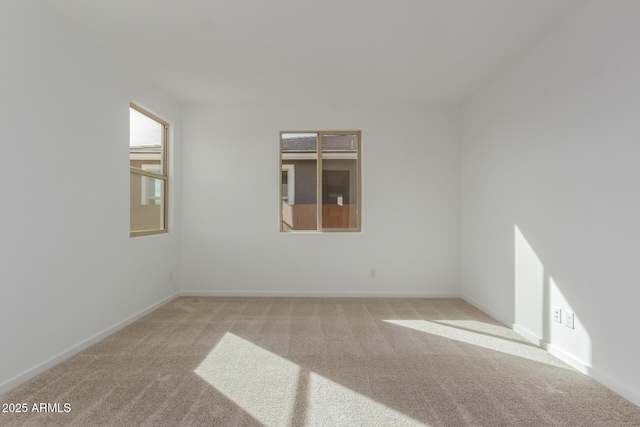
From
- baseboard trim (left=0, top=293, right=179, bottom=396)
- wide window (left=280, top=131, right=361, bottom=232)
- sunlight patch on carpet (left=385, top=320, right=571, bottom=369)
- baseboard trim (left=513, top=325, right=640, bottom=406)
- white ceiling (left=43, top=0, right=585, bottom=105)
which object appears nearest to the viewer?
baseboard trim (left=513, top=325, right=640, bottom=406)

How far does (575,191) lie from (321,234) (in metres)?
3.04

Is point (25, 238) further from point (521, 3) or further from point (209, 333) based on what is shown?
point (521, 3)

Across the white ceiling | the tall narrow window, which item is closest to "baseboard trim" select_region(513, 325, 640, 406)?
the white ceiling

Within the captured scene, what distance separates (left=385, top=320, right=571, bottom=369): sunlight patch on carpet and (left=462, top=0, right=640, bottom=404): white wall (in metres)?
0.12

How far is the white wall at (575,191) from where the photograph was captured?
2271mm

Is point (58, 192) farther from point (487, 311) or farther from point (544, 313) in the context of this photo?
point (487, 311)

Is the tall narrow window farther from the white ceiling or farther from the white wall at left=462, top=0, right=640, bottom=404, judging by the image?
the white wall at left=462, top=0, right=640, bottom=404

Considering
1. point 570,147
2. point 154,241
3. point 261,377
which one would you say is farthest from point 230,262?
point 570,147

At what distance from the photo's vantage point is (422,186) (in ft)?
16.7

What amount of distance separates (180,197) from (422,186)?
3.30 metres

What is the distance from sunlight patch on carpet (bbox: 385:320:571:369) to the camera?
2.93m

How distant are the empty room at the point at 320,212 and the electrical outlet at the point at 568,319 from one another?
0.04 feet

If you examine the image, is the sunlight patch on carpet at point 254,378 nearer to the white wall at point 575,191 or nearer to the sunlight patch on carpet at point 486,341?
the sunlight patch on carpet at point 486,341

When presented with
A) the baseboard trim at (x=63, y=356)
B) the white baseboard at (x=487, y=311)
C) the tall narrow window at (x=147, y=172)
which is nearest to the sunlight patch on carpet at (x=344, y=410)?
the baseboard trim at (x=63, y=356)
